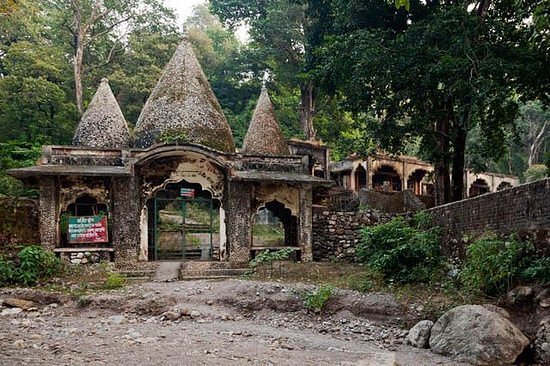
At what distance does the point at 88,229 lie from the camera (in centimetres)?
1366

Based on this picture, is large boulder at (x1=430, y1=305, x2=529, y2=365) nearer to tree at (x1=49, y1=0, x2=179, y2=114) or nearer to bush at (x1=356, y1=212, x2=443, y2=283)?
bush at (x1=356, y1=212, x2=443, y2=283)

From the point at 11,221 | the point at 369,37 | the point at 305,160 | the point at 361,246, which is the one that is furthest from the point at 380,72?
the point at 11,221

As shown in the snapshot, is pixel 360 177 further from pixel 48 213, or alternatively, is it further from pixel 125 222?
pixel 48 213

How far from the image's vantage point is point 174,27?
97.0ft

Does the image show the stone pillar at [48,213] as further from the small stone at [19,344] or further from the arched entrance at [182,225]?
the small stone at [19,344]

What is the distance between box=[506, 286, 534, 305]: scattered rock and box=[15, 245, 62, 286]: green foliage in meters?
10.5

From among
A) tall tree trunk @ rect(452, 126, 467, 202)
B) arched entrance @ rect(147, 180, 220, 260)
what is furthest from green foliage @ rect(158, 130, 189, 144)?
tall tree trunk @ rect(452, 126, 467, 202)

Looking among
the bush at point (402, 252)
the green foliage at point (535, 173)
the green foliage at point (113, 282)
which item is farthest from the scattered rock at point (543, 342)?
the green foliage at point (535, 173)

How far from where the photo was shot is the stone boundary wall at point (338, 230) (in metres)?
15.4

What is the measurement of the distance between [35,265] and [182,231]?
4.89 meters

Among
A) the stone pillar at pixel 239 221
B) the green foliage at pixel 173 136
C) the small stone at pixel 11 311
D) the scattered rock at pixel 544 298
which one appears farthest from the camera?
the green foliage at pixel 173 136

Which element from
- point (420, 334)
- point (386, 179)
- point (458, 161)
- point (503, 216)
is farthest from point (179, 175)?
point (386, 179)

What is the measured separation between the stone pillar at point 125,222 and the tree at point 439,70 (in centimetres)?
740

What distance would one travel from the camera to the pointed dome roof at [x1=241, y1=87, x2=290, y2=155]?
1788cm
